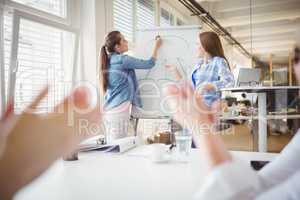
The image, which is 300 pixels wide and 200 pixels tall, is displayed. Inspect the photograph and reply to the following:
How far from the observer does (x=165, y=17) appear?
178 inches

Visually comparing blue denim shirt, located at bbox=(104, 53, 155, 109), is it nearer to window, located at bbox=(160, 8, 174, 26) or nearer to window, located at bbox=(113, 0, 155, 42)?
window, located at bbox=(113, 0, 155, 42)

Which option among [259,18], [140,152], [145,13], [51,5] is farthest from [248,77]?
[140,152]

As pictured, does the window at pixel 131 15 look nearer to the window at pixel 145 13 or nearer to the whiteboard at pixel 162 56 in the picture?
the window at pixel 145 13

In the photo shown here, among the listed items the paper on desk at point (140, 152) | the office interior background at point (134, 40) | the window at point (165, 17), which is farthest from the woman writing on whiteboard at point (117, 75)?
the window at point (165, 17)

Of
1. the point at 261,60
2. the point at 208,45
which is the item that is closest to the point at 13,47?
the point at 208,45

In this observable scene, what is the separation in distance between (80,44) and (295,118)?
9.05 ft

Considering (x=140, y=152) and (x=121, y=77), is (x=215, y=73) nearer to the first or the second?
(x=121, y=77)

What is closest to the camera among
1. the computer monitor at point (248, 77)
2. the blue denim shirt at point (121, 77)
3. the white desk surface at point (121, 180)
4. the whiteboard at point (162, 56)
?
the white desk surface at point (121, 180)

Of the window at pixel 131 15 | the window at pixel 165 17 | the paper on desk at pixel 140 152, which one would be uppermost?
the window at pixel 165 17

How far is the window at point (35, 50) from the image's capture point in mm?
2135

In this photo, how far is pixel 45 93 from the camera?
380mm

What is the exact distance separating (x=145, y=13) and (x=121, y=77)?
177 centimetres

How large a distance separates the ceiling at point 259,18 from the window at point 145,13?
969 millimetres

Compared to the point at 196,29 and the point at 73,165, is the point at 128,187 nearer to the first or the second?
the point at 73,165
